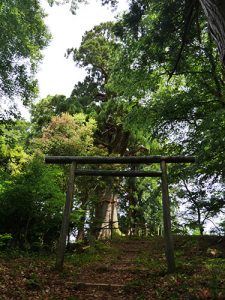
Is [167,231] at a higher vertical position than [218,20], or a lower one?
lower

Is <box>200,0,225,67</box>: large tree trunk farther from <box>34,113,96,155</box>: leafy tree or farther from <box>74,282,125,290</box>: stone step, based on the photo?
<box>34,113,96,155</box>: leafy tree

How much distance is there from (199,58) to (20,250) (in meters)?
8.64

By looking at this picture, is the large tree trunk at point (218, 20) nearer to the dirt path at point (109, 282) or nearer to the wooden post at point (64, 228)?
the dirt path at point (109, 282)

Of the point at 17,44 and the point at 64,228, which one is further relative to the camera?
the point at 17,44

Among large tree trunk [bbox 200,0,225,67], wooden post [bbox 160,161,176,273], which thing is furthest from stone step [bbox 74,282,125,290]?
large tree trunk [bbox 200,0,225,67]

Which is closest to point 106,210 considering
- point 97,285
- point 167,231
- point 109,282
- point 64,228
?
point 64,228

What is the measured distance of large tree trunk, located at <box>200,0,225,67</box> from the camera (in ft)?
11.3

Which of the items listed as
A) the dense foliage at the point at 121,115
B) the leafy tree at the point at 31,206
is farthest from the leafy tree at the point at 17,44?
the leafy tree at the point at 31,206

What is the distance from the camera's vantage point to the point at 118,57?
13281 millimetres

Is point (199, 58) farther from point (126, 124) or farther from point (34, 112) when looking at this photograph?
point (34, 112)

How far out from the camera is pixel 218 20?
3512 mm

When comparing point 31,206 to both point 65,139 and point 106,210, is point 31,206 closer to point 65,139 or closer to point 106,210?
point 65,139

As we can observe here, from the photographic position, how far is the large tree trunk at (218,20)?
3.44 m

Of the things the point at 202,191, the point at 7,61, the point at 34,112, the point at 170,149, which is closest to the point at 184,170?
the point at 202,191
